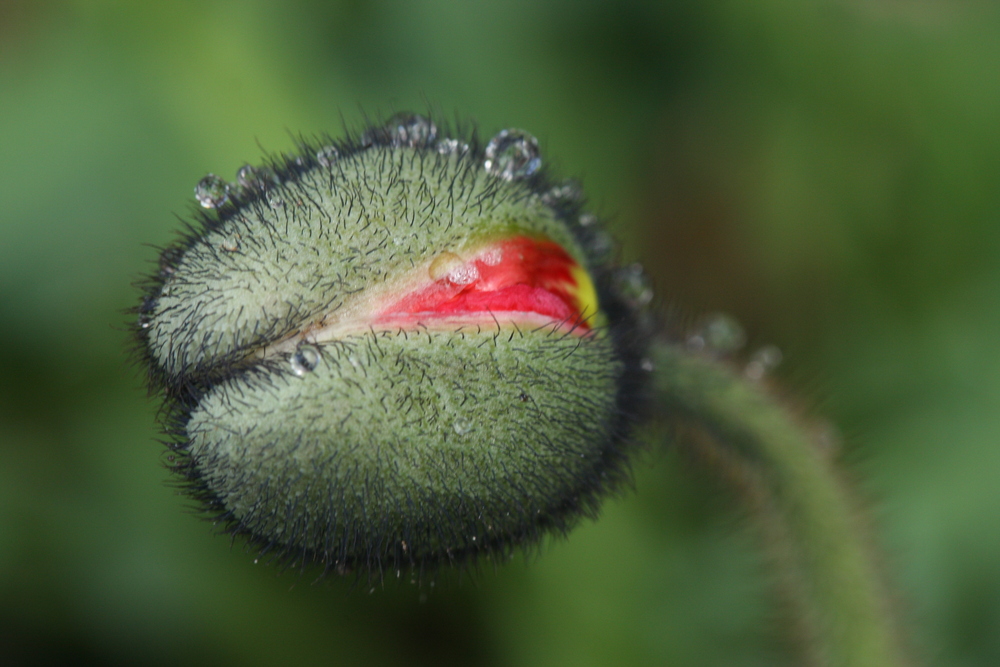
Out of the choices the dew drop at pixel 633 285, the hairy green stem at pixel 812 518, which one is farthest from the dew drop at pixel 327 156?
the hairy green stem at pixel 812 518

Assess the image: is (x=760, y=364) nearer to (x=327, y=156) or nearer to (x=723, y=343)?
(x=723, y=343)

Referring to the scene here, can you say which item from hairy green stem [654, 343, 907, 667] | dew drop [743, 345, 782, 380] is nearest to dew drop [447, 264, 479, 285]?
hairy green stem [654, 343, 907, 667]

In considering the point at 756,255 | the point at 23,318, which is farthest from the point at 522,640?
the point at 23,318

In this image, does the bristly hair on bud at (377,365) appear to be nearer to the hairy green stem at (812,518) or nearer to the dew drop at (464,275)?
the dew drop at (464,275)

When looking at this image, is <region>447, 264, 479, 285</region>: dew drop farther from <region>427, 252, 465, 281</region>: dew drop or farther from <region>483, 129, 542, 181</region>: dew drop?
<region>483, 129, 542, 181</region>: dew drop

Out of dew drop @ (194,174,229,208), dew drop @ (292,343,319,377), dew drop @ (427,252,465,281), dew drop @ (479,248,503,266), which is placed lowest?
dew drop @ (292,343,319,377)

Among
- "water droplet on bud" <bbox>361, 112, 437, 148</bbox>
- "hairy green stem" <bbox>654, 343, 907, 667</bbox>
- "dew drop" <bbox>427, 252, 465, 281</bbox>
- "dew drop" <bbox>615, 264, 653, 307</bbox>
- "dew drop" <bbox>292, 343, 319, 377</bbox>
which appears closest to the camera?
"dew drop" <bbox>292, 343, 319, 377</bbox>
